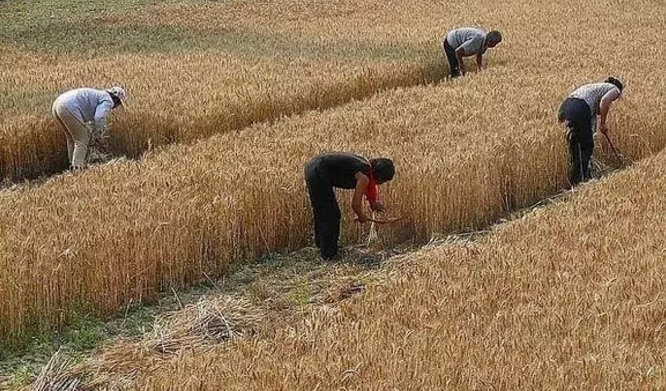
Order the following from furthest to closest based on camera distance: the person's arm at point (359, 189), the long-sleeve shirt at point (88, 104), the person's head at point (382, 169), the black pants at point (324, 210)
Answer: the long-sleeve shirt at point (88, 104) < the black pants at point (324, 210) < the person's arm at point (359, 189) < the person's head at point (382, 169)

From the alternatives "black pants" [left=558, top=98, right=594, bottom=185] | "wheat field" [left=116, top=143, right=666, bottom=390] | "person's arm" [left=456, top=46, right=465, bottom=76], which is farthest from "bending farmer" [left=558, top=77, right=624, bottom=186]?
"person's arm" [left=456, top=46, right=465, bottom=76]

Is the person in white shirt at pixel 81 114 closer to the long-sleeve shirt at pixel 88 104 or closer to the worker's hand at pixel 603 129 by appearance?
the long-sleeve shirt at pixel 88 104

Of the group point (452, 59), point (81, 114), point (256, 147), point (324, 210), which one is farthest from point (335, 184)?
point (452, 59)

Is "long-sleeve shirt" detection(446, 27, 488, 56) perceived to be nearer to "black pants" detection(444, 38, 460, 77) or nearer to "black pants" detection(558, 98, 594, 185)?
"black pants" detection(444, 38, 460, 77)

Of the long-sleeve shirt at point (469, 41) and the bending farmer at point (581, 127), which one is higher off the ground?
the long-sleeve shirt at point (469, 41)

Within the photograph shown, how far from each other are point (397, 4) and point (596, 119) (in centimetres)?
1711

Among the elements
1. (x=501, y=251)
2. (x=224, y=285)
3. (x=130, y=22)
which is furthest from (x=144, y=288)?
(x=130, y=22)

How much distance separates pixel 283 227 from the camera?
27.7 feet

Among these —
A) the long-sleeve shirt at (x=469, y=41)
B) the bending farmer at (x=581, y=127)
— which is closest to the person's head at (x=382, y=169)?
the bending farmer at (x=581, y=127)

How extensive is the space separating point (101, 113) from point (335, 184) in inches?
158

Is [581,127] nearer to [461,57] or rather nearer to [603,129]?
[603,129]

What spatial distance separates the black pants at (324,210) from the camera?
7.91 metres

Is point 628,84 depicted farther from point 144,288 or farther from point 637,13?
point 637,13

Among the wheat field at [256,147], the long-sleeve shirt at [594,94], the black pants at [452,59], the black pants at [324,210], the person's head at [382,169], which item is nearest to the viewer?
the wheat field at [256,147]
